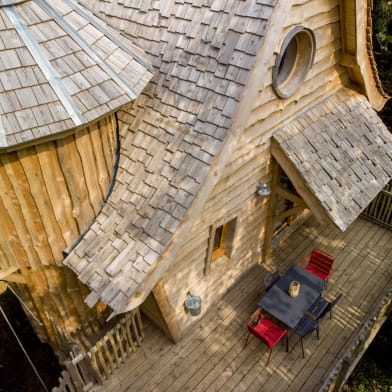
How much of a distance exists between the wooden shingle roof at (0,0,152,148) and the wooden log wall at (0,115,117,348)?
0.53 m

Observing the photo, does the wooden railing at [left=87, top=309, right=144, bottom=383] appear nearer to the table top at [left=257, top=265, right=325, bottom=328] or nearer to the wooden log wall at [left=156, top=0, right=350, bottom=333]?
the wooden log wall at [left=156, top=0, right=350, bottom=333]

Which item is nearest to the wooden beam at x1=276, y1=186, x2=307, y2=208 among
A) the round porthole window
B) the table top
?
the table top

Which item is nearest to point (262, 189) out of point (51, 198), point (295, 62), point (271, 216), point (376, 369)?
point (271, 216)

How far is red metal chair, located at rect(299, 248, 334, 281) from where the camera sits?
26.1 feet

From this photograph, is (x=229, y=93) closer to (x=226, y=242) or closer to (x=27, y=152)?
(x=27, y=152)

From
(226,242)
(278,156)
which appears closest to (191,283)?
(226,242)

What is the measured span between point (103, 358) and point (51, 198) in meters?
3.18

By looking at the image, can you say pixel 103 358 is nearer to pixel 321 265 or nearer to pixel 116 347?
pixel 116 347

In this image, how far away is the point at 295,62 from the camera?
21.1ft

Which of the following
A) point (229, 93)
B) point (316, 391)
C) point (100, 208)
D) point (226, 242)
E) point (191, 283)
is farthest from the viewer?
point (226, 242)

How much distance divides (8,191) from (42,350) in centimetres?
474

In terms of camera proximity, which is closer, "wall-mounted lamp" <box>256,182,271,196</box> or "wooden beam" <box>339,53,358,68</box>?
"wall-mounted lamp" <box>256,182,271,196</box>

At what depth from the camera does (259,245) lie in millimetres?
8453

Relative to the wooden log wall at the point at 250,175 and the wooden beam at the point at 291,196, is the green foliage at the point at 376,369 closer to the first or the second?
the wooden log wall at the point at 250,175
